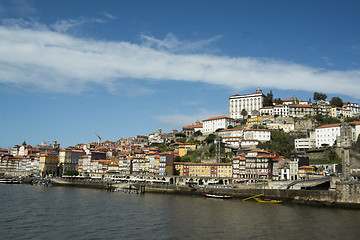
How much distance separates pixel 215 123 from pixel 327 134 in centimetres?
3809

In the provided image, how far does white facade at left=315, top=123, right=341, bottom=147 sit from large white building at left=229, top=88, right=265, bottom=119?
31593 millimetres

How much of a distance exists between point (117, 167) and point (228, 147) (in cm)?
3301

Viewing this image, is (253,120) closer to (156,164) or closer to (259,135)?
(259,135)

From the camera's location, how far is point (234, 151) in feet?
290

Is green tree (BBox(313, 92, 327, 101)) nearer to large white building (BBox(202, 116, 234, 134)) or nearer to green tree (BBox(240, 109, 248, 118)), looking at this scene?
green tree (BBox(240, 109, 248, 118))

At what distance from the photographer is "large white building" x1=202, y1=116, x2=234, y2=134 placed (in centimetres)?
11039

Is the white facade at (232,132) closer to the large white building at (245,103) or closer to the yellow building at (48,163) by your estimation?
the large white building at (245,103)

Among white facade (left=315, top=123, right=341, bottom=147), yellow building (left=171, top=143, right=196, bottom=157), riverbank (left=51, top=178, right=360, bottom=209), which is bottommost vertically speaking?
riverbank (left=51, top=178, right=360, bottom=209)

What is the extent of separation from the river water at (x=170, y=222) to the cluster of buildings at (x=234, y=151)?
24.0 meters

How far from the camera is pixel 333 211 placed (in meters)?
42.5

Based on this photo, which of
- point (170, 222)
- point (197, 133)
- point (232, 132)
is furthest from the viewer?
point (197, 133)

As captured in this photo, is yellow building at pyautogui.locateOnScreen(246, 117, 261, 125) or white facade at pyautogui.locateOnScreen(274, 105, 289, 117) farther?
white facade at pyautogui.locateOnScreen(274, 105, 289, 117)

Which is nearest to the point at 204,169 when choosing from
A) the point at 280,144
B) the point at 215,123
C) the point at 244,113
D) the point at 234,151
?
the point at 234,151

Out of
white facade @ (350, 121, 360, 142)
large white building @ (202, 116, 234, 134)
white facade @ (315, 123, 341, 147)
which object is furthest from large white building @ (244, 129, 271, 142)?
white facade @ (350, 121, 360, 142)
